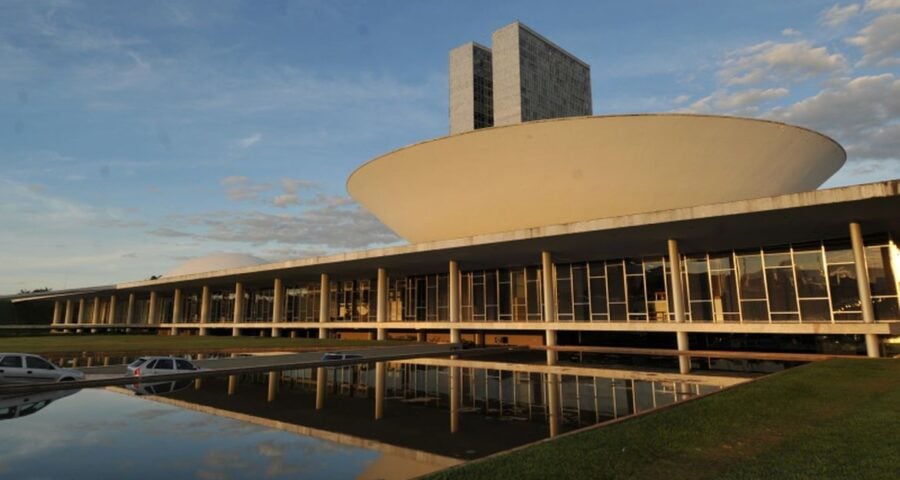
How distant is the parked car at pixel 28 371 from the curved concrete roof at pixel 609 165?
24.1 metres

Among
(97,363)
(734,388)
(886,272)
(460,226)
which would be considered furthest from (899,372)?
(97,363)

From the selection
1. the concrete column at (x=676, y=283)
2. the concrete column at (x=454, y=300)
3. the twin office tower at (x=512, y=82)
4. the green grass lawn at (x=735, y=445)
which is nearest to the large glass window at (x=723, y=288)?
the concrete column at (x=676, y=283)

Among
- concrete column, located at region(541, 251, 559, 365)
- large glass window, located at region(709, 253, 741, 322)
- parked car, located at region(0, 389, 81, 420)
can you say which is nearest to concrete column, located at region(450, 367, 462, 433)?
parked car, located at region(0, 389, 81, 420)

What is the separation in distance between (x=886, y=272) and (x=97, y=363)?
122ft

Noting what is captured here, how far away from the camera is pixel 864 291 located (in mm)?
22391

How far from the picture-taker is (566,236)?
27.6 metres

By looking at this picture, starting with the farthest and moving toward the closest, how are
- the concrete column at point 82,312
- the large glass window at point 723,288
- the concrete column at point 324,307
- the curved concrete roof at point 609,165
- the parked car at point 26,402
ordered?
the concrete column at point 82,312 → the concrete column at point 324,307 → the curved concrete roof at point 609,165 → the large glass window at point 723,288 → the parked car at point 26,402

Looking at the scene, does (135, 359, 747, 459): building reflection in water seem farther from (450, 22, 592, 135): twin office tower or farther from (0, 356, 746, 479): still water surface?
(450, 22, 592, 135): twin office tower

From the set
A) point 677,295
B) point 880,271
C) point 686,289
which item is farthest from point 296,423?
point 880,271

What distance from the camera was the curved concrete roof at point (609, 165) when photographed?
1212 inches

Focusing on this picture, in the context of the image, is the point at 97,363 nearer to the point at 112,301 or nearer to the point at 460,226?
the point at 460,226

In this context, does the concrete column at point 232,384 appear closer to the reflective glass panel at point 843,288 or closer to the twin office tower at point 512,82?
the reflective glass panel at point 843,288

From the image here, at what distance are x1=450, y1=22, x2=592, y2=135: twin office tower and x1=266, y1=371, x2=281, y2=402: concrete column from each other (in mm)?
95078

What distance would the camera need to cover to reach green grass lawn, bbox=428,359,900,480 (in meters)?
6.77
